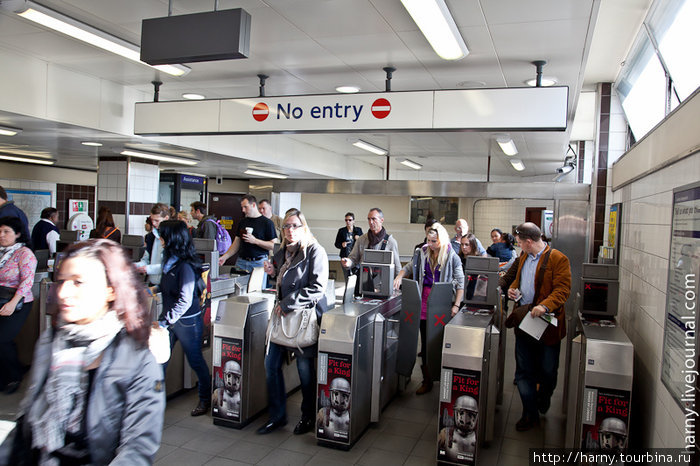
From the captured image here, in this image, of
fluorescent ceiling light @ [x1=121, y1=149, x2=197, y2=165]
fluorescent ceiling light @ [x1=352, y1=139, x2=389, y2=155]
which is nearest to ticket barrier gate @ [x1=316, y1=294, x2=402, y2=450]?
fluorescent ceiling light @ [x1=352, y1=139, x2=389, y2=155]

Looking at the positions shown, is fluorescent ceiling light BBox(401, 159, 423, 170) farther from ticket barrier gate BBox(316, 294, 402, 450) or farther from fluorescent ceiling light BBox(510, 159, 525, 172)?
ticket barrier gate BBox(316, 294, 402, 450)

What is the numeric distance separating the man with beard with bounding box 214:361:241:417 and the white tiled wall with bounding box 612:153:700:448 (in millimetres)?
2840

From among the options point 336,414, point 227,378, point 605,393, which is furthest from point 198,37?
point 605,393

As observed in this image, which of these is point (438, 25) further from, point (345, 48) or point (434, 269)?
point (434, 269)

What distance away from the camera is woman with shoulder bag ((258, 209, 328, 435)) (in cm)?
368

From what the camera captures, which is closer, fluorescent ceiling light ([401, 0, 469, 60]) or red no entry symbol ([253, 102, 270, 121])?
fluorescent ceiling light ([401, 0, 469, 60])

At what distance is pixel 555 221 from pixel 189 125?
5345 mm

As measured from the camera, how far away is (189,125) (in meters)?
5.00

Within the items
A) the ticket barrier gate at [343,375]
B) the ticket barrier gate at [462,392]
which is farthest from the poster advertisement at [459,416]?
the ticket barrier gate at [343,375]

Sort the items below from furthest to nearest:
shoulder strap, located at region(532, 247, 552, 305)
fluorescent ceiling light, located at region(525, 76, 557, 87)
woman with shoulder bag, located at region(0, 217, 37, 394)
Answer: fluorescent ceiling light, located at region(525, 76, 557, 87) → woman with shoulder bag, located at region(0, 217, 37, 394) → shoulder strap, located at region(532, 247, 552, 305)

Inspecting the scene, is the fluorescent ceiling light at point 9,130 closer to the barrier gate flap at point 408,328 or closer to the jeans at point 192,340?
the jeans at point 192,340

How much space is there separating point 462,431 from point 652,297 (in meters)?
1.55

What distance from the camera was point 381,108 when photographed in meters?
4.32

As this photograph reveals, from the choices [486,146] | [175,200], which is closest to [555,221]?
[486,146]
